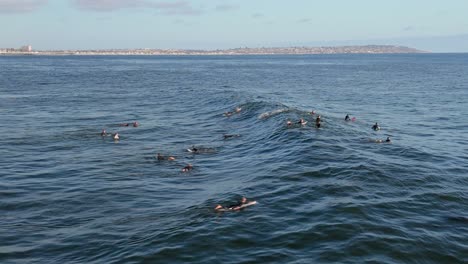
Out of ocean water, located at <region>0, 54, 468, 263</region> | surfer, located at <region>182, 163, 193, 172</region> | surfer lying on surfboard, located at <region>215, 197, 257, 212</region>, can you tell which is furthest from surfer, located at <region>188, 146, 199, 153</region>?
surfer lying on surfboard, located at <region>215, 197, 257, 212</region>

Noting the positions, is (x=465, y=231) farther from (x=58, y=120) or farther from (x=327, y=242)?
(x=58, y=120)

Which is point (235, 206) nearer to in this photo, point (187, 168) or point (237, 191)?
point (237, 191)

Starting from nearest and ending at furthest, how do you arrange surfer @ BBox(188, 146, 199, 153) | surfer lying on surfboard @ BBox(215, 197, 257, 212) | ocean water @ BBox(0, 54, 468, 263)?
ocean water @ BBox(0, 54, 468, 263), surfer lying on surfboard @ BBox(215, 197, 257, 212), surfer @ BBox(188, 146, 199, 153)

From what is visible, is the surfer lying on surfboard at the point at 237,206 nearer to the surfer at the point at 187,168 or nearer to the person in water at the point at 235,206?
the person in water at the point at 235,206

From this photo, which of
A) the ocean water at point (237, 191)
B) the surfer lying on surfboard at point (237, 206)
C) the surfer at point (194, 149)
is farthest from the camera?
the surfer at point (194, 149)

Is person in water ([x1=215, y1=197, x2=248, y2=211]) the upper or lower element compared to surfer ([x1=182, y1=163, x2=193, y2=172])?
upper

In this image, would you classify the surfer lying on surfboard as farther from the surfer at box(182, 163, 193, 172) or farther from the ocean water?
the surfer at box(182, 163, 193, 172)

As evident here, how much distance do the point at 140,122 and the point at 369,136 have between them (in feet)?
70.6

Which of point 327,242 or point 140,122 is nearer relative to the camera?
point 327,242

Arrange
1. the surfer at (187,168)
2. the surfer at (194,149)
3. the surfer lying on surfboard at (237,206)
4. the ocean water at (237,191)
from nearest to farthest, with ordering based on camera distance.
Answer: the ocean water at (237,191)
the surfer lying on surfboard at (237,206)
the surfer at (187,168)
the surfer at (194,149)

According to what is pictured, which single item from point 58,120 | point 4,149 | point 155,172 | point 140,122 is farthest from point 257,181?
point 58,120

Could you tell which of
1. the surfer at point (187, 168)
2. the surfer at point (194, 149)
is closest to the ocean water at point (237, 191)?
the surfer at point (187, 168)

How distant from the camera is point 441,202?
2120 cm

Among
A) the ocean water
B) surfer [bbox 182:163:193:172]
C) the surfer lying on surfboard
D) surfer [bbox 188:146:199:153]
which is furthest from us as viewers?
surfer [bbox 188:146:199:153]
